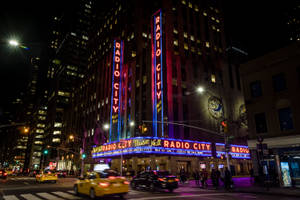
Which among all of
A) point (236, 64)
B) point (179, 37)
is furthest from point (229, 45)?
point (179, 37)

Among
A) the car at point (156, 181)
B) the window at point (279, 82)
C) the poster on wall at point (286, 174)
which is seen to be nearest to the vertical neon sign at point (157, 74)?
the car at point (156, 181)

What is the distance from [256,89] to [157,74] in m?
20.2

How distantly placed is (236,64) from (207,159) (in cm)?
2974

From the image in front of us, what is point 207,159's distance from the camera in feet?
144

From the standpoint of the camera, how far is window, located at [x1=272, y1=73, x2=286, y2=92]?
71.5 feet

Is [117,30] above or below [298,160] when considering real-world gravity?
above

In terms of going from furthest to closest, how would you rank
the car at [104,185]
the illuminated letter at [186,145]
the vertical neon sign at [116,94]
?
the vertical neon sign at [116,94] → the illuminated letter at [186,145] → the car at [104,185]

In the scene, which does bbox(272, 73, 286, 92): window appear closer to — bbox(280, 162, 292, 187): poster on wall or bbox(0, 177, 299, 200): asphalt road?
bbox(280, 162, 292, 187): poster on wall

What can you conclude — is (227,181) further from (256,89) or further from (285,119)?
(256,89)

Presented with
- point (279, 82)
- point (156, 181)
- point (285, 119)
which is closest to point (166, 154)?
point (156, 181)

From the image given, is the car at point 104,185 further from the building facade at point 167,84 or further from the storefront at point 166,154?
the building facade at point 167,84

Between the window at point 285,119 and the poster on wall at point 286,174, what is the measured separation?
3389 mm

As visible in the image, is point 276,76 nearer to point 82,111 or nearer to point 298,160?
point 298,160

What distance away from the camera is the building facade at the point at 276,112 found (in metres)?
20.2
